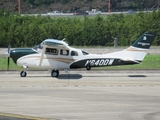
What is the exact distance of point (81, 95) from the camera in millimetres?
26312

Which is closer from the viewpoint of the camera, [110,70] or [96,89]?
[96,89]

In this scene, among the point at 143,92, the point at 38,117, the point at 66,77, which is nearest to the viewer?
the point at 38,117

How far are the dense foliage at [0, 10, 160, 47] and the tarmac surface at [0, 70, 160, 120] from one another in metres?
24.8

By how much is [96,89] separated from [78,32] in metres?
33.5

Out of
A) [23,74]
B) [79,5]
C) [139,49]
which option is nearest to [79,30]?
[139,49]

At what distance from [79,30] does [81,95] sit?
1393 inches

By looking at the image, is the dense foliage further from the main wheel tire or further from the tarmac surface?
the main wheel tire

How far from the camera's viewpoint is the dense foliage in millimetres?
60469

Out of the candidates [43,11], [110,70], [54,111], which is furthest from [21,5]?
[54,111]

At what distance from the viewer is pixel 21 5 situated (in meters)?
106

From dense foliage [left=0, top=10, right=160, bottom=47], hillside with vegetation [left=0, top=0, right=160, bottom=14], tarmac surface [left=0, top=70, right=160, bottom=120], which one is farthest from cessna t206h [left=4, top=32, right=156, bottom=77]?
hillside with vegetation [left=0, top=0, right=160, bottom=14]

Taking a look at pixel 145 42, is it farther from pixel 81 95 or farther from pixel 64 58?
pixel 81 95

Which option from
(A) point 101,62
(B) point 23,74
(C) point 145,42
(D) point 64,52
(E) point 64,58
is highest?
(C) point 145,42

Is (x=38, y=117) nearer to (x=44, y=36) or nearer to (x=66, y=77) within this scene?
(x=66, y=77)
